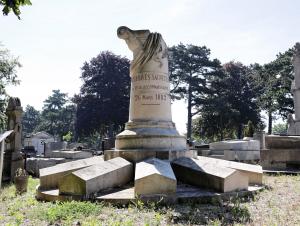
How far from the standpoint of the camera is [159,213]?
4.60 m

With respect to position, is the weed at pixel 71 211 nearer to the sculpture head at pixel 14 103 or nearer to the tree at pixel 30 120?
the sculpture head at pixel 14 103

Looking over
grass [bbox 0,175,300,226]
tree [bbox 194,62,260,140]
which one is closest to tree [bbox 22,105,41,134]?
tree [bbox 194,62,260,140]

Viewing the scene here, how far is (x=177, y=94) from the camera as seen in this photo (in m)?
39.6

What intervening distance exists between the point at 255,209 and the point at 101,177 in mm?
2785

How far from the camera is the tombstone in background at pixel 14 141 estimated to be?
38.6 ft

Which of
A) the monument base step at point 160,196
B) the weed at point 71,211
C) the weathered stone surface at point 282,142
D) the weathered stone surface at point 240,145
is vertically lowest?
the weed at point 71,211

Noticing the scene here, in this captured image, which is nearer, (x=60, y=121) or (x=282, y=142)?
(x=282, y=142)

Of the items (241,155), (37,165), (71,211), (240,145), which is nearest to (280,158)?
(241,155)

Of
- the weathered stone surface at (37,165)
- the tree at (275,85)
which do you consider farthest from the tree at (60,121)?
the weathered stone surface at (37,165)

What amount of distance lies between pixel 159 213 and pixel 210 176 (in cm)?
179

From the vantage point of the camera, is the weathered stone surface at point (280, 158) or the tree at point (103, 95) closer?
the weathered stone surface at point (280, 158)

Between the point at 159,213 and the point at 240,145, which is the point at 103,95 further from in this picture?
the point at 159,213

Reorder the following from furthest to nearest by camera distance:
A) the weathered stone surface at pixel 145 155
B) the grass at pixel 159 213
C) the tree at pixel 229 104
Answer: the tree at pixel 229 104 → the weathered stone surface at pixel 145 155 → the grass at pixel 159 213

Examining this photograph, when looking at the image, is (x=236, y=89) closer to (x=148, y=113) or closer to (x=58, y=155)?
(x=58, y=155)
